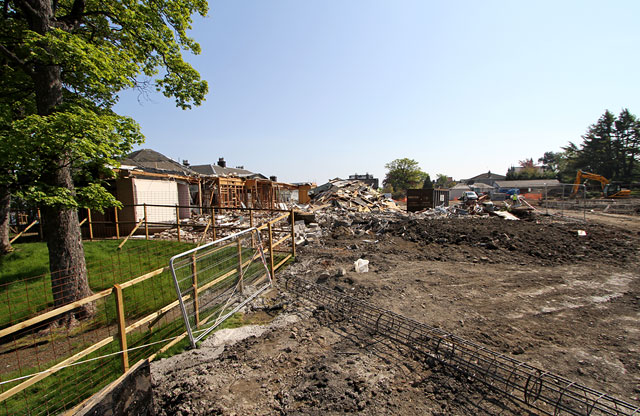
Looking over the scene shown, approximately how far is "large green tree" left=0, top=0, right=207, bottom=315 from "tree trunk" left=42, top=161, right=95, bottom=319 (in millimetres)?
16

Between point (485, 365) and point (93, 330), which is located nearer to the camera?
point (485, 365)

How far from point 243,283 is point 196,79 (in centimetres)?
573

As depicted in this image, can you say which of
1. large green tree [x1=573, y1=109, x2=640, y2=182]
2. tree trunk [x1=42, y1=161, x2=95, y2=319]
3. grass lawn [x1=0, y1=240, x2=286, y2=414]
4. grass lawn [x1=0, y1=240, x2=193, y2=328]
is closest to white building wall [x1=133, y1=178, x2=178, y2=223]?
grass lawn [x1=0, y1=240, x2=193, y2=328]

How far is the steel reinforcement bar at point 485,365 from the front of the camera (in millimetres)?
2846

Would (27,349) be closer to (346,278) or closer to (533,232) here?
(346,278)

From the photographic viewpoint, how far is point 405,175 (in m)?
72.4

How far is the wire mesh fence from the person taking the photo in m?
3.25

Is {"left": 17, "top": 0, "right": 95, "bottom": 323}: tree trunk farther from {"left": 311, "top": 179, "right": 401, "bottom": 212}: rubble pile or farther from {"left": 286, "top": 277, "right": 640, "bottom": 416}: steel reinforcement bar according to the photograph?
{"left": 311, "top": 179, "right": 401, "bottom": 212}: rubble pile

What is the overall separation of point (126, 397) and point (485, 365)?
4052mm

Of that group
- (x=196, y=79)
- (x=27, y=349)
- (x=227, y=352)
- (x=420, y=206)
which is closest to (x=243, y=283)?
(x=227, y=352)

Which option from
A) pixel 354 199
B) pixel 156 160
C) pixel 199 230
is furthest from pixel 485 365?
pixel 156 160

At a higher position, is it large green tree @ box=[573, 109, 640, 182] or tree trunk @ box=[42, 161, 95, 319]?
large green tree @ box=[573, 109, 640, 182]

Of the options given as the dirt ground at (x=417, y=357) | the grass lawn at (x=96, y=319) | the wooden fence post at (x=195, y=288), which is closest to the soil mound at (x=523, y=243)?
the dirt ground at (x=417, y=357)

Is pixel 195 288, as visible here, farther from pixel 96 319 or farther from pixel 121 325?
pixel 96 319
